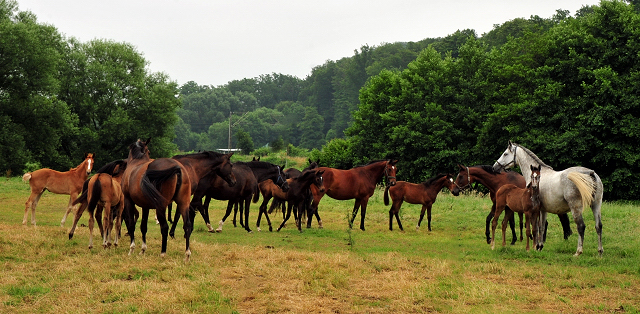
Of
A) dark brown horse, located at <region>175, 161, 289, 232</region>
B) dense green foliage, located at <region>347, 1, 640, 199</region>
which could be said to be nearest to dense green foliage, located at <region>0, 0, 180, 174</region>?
dense green foliage, located at <region>347, 1, 640, 199</region>

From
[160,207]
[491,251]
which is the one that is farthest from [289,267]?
[491,251]

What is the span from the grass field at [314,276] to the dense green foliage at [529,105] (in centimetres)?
1735

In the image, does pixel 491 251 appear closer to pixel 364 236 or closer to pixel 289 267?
pixel 364 236

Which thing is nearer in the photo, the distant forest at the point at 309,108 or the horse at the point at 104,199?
A: the horse at the point at 104,199

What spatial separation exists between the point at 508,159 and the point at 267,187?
762 cm

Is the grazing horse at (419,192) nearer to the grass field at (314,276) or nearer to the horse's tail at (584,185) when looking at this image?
the grass field at (314,276)

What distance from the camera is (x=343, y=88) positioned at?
11262 cm

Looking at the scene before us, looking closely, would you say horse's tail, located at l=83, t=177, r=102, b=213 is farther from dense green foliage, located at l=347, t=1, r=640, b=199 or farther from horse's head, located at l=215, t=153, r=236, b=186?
dense green foliage, located at l=347, t=1, r=640, b=199

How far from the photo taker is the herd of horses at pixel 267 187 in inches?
399

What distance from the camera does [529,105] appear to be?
33.0m

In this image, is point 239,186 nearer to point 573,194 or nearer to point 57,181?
point 57,181

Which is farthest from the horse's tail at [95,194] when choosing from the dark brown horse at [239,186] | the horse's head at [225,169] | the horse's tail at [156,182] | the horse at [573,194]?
the horse at [573,194]

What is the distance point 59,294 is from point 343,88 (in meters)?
107

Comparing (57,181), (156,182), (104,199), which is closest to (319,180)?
(104,199)
